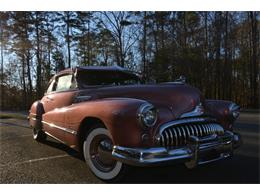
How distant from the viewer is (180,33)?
84.7ft

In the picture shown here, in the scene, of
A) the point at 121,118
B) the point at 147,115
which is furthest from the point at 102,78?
the point at 147,115

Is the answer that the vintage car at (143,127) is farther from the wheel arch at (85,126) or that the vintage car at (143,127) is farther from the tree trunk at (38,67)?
the tree trunk at (38,67)

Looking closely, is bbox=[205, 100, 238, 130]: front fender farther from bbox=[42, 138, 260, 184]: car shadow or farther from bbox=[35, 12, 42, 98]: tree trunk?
bbox=[35, 12, 42, 98]: tree trunk

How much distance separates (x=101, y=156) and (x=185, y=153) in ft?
3.66

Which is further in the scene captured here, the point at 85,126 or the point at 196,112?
the point at 85,126

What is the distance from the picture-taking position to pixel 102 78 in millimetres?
5207

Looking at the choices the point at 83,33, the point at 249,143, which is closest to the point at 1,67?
the point at 83,33

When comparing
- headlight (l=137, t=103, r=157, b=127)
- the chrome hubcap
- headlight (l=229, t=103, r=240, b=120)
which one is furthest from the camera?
headlight (l=229, t=103, r=240, b=120)

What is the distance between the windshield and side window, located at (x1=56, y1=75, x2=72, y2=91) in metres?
0.34

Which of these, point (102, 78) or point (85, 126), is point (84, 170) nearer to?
point (85, 126)

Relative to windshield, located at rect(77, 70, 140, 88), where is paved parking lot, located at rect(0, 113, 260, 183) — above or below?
below

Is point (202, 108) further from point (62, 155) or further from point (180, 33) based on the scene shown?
point (180, 33)

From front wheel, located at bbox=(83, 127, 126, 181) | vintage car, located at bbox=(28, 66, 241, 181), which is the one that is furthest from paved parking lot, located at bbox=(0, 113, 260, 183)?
vintage car, located at bbox=(28, 66, 241, 181)

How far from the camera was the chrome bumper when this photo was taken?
10.4 feet
